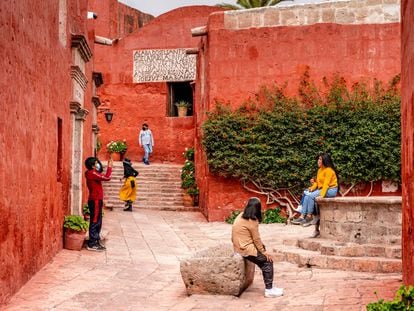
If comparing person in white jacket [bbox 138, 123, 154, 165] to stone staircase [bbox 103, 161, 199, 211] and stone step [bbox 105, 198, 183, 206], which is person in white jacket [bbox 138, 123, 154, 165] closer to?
stone staircase [bbox 103, 161, 199, 211]

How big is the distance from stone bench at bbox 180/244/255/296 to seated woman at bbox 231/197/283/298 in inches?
5.1

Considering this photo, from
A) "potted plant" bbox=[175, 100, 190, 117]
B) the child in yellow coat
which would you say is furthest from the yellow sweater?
"potted plant" bbox=[175, 100, 190, 117]

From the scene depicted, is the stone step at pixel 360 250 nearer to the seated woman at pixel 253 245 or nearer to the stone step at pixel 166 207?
the seated woman at pixel 253 245

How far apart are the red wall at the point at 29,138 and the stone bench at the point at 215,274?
192cm

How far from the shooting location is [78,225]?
11.1 metres

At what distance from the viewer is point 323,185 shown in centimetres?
1160

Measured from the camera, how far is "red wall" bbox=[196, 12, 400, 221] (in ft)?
52.9

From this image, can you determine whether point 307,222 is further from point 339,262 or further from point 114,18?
point 114,18

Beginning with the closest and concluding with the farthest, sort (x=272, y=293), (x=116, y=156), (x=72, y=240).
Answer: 1. (x=272, y=293)
2. (x=72, y=240)
3. (x=116, y=156)

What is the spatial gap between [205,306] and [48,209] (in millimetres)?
3203

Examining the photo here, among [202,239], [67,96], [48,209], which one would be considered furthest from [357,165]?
[48,209]

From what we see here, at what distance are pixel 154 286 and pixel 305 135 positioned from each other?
8235 millimetres

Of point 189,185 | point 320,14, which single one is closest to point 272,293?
point 320,14

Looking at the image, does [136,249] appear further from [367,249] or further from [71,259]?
[367,249]
